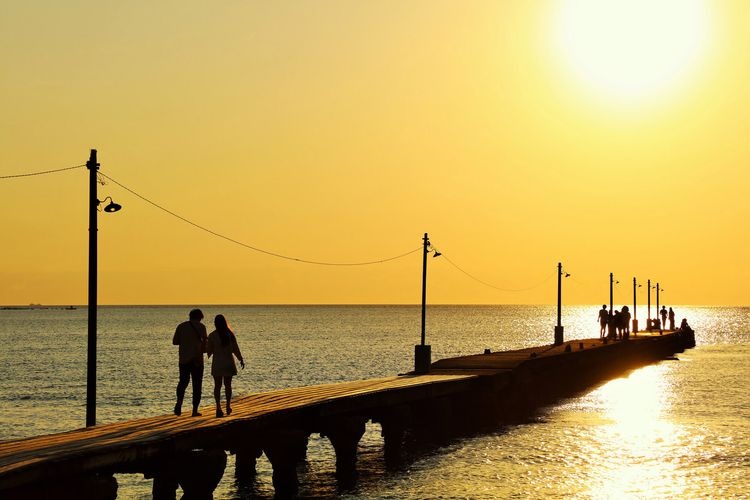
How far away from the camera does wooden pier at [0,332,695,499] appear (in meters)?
16.4

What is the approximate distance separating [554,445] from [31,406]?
30.8 m

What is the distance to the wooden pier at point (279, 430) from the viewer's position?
53.7ft

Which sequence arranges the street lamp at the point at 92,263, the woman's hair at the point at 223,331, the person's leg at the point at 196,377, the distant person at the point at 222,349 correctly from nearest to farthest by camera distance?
the woman's hair at the point at 223,331 < the distant person at the point at 222,349 < the person's leg at the point at 196,377 < the street lamp at the point at 92,263

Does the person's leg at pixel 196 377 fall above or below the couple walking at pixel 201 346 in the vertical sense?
below

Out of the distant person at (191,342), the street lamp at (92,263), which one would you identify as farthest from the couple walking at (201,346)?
the street lamp at (92,263)

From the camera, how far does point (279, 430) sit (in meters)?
23.3

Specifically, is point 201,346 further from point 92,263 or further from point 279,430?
point 92,263

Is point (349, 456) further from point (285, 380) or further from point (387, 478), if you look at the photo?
point (285, 380)

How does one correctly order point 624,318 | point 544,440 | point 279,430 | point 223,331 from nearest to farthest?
point 223,331, point 279,430, point 544,440, point 624,318

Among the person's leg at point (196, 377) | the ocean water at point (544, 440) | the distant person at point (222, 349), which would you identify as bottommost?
the ocean water at point (544, 440)

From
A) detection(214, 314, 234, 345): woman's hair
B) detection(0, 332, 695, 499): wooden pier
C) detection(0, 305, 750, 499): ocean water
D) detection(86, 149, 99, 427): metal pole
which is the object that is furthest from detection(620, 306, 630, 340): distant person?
detection(214, 314, 234, 345): woman's hair

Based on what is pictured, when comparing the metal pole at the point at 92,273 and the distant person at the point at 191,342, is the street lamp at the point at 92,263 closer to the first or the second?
the metal pole at the point at 92,273

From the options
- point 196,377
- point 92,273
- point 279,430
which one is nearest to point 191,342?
point 196,377

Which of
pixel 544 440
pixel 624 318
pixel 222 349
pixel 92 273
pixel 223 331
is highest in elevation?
pixel 92 273
